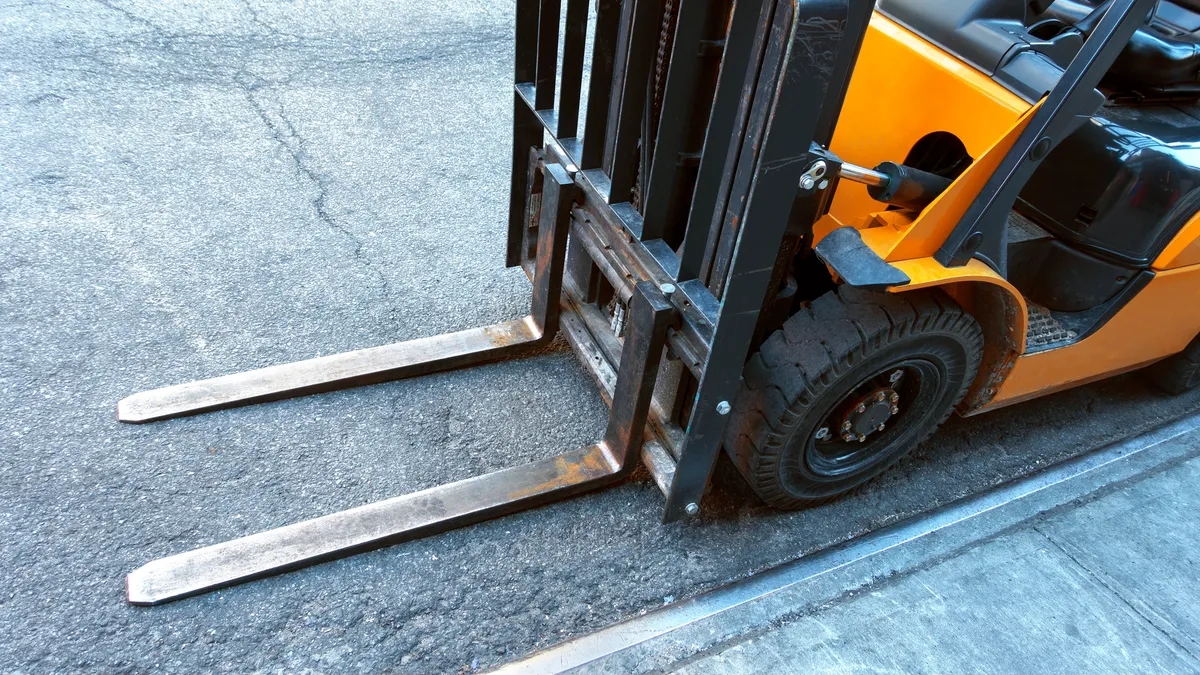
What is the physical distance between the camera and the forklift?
1.93 m

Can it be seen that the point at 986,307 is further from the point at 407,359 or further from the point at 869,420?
the point at 407,359

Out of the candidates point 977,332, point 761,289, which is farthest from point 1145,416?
point 761,289

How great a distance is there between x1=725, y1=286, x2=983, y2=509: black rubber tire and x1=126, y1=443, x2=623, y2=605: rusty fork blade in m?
0.47

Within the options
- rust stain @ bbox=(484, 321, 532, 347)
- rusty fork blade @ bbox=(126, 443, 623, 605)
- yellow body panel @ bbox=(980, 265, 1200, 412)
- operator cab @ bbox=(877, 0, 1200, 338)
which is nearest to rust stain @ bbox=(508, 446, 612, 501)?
rusty fork blade @ bbox=(126, 443, 623, 605)

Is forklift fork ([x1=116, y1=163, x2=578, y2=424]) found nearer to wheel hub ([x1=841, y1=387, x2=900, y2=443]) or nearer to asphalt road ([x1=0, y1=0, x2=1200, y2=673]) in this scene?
asphalt road ([x1=0, y1=0, x2=1200, y2=673])

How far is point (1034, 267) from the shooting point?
2.63m

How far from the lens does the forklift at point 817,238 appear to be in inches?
76.0

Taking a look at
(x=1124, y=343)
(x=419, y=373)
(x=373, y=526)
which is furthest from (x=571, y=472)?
(x=1124, y=343)

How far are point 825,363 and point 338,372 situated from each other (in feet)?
5.42

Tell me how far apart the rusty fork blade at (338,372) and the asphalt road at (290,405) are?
2.0 inches

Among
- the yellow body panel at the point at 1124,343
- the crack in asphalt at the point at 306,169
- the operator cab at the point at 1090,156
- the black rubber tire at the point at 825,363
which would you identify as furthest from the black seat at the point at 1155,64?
the crack in asphalt at the point at 306,169

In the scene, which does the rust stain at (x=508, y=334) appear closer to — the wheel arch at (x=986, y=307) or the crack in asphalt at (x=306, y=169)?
the crack in asphalt at (x=306, y=169)

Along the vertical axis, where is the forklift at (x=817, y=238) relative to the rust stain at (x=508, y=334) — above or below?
above

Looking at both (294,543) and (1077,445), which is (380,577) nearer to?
(294,543)
